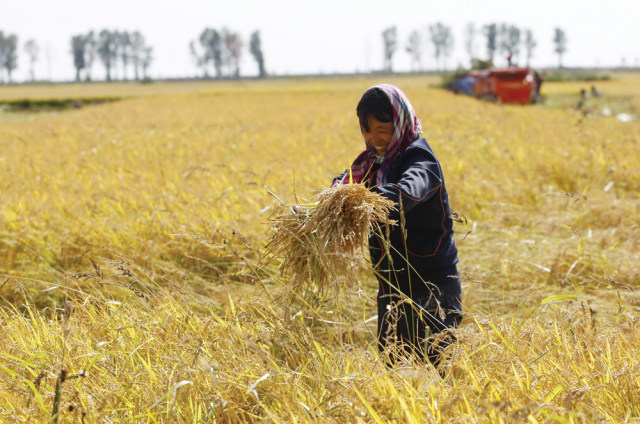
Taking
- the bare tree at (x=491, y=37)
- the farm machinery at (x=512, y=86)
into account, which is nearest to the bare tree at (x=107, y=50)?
the bare tree at (x=491, y=37)

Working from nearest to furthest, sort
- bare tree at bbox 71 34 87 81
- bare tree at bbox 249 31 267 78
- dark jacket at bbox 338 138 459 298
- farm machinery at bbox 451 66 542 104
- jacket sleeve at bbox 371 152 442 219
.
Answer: jacket sleeve at bbox 371 152 442 219 → dark jacket at bbox 338 138 459 298 → farm machinery at bbox 451 66 542 104 → bare tree at bbox 249 31 267 78 → bare tree at bbox 71 34 87 81

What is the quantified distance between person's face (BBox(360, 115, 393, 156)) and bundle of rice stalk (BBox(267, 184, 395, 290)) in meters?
0.39

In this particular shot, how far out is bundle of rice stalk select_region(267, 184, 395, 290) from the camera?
1773mm

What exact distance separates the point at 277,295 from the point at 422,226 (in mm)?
1133

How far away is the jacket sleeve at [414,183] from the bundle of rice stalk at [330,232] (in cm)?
7

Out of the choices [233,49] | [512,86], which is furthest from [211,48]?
[512,86]

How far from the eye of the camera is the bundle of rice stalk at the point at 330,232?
177cm

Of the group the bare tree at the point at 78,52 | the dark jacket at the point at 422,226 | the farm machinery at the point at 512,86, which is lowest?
the dark jacket at the point at 422,226

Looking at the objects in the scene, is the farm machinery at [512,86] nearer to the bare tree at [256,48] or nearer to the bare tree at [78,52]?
the bare tree at [256,48]

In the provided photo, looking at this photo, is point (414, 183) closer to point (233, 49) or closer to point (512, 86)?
point (512, 86)

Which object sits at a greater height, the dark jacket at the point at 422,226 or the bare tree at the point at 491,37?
the bare tree at the point at 491,37

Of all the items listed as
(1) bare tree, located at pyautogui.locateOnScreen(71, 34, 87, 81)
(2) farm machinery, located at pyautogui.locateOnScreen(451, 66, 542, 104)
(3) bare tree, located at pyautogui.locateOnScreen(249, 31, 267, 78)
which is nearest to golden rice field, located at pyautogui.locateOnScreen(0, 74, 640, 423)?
(2) farm machinery, located at pyautogui.locateOnScreen(451, 66, 542, 104)

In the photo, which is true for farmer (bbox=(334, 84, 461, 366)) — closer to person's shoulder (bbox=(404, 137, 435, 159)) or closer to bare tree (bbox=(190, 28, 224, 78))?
person's shoulder (bbox=(404, 137, 435, 159))

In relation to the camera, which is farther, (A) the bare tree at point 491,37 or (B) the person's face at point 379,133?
(A) the bare tree at point 491,37
